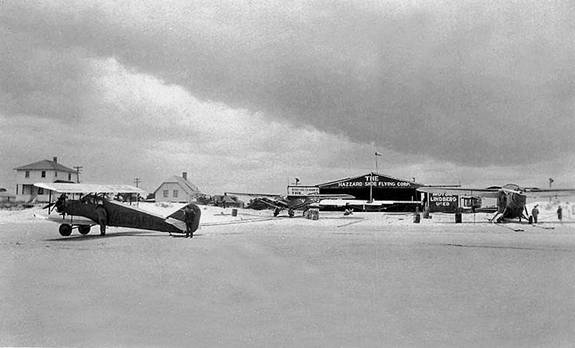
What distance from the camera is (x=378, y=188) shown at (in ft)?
225

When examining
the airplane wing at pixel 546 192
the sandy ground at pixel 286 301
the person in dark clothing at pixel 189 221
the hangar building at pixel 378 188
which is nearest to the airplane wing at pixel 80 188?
the person in dark clothing at pixel 189 221

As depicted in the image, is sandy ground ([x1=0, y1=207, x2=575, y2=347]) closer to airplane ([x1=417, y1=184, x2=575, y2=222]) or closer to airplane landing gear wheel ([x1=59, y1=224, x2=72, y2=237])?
airplane landing gear wheel ([x1=59, y1=224, x2=72, y2=237])

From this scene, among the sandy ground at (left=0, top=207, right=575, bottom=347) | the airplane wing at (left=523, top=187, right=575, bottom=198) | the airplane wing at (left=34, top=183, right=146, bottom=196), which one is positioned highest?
the airplane wing at (left=523, top=187, right=575, bottom=198)

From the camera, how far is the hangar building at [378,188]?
67.4 meters

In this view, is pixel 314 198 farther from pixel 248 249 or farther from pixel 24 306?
pixel 24 306

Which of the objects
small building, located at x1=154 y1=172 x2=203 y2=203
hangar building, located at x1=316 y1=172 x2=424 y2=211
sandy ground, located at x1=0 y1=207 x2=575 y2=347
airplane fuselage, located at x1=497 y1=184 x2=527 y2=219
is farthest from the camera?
hangar building, located at x1=316 y1=172 x2=424 y2=211

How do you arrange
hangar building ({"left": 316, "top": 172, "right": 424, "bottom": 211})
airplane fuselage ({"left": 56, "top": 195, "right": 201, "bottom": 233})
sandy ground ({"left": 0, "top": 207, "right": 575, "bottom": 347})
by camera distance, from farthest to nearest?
hangar building ({"left": 316, "top": 172, "right": 424, "bottom": 211})
airplane fuselage ({"left": 56, "top": 195, "right": 201, "bottom": 233})
sandy ground ({"left": 0, "top": 207, "right": 575, "bottom": 347})

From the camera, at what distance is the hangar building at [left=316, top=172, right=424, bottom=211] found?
67438mm

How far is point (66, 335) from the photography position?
21.0 ft

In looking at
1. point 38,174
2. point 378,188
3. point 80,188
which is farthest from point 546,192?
point 38,174

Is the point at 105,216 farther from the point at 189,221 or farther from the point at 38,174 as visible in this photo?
the point at 189,221

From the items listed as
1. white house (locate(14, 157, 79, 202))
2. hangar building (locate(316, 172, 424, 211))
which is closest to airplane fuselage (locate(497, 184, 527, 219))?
hangar building (locate(316, 172, 424, 211))

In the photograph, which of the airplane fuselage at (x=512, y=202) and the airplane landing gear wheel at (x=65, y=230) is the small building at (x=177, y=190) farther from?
the airplane fuselage at (x=512, y=202)

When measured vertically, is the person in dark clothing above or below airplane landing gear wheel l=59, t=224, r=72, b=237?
above
